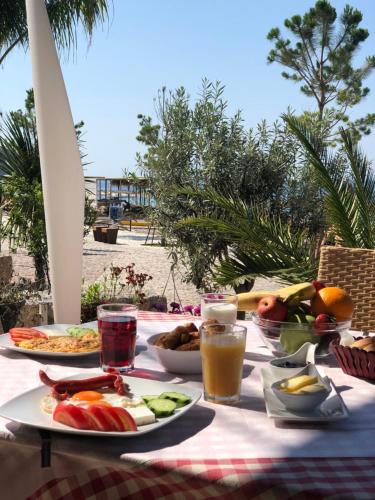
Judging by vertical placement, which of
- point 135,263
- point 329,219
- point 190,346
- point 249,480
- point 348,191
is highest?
point 348,191

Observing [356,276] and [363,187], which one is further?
[363,187]

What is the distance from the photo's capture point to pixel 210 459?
3.49 ft

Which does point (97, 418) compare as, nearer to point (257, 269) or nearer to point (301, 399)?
point (301, 399)

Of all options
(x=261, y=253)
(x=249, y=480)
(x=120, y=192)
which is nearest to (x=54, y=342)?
(x=249, y=480)

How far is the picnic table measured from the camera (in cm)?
100

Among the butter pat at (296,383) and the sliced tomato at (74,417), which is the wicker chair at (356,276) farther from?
the sliced tomato at (74,417)

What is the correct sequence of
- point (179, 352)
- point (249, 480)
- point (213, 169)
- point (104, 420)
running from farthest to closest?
point (213, 169), point (179, 352), point (104, 420), point (249, 480)

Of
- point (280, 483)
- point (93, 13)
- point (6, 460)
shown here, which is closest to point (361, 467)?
point (280, 483)

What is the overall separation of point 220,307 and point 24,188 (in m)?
5.77

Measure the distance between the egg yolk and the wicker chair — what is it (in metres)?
1.85

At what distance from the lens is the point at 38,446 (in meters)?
1.13

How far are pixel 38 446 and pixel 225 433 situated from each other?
0.36 meters

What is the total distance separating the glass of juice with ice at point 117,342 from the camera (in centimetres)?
158

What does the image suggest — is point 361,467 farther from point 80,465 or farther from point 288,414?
point 80,465
